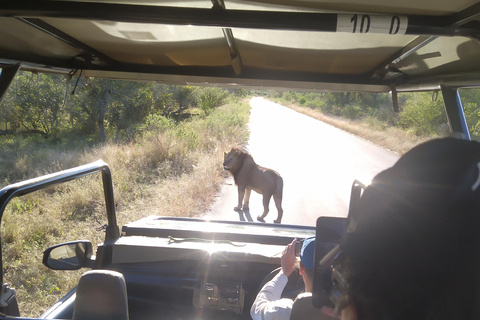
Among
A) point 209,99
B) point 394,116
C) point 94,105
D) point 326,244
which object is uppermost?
point 209,99

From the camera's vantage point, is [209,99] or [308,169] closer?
[308,169]

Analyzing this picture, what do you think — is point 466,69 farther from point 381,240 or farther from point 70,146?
point 70,146

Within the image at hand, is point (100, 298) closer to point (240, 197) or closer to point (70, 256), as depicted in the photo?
point (70, 256)

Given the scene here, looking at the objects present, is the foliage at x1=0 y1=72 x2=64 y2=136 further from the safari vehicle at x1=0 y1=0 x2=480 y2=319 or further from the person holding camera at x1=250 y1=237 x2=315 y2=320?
the person holding camera at x1=250 y1=237 x2=315 y2=320

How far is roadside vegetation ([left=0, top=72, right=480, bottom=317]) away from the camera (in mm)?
5662

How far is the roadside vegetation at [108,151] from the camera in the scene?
18.6 feet

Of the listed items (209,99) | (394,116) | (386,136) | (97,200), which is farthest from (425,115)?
(97,200)

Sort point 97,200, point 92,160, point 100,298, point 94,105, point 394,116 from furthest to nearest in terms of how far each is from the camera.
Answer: point 394,116, point 94,105, point 92,160, point 97,200, point 100,298

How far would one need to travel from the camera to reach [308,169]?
37.5 ft

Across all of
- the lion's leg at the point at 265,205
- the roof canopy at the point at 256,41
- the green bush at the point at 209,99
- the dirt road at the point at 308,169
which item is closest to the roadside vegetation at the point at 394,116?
the roof canopy at the point at 256,41

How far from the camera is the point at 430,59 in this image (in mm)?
2141

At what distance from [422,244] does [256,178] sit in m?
5.81

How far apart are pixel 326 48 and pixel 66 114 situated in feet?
66.9

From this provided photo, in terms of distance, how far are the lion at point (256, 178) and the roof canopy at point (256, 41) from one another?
3908mm
